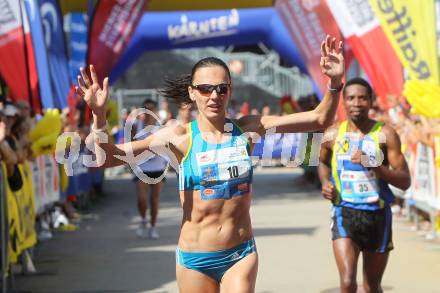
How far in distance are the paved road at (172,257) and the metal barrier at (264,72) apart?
57.3 feet

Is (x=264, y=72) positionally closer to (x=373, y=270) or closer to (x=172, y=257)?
(x=172, y=257)

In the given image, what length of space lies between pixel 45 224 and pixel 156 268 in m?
3.13

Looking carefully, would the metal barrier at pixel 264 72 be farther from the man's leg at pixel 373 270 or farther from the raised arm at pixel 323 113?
the raised arm at pixel 323 113

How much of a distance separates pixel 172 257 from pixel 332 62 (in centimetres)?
647

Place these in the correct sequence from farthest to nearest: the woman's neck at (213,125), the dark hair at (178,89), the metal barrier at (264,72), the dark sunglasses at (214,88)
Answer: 1. the metal barrier at (264,72)
2. the dark hair at (178,89)
3. the woman's neck at (213,125)
4. the dark sunglasses at (214,88)

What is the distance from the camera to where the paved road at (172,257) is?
8922 mm

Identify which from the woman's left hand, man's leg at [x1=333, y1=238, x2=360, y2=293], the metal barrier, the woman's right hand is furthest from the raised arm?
the metal barrier

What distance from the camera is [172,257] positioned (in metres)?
10.8

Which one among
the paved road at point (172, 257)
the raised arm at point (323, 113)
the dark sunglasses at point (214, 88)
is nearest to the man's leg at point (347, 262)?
the raised arm at point (323, 113)

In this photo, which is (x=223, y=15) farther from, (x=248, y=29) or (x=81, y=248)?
(x=81, y=248)

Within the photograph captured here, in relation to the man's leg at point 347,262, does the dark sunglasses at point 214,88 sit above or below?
above

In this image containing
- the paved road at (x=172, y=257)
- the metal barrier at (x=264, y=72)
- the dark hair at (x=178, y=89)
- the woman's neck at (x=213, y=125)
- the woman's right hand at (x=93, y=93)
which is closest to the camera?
the woman's right hand at (x=93, y=93)

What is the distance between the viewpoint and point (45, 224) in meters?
12.7

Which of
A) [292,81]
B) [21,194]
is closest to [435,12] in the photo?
[21,194]
